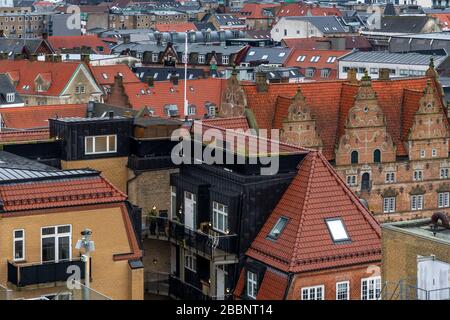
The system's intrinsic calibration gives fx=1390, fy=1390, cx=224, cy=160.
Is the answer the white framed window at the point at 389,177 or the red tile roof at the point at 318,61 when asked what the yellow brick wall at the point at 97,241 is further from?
the red tile roof at the point at 318,61

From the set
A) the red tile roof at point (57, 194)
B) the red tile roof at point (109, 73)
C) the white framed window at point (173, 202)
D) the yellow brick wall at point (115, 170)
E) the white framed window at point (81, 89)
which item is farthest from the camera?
the red tile roof at point (109, 73)

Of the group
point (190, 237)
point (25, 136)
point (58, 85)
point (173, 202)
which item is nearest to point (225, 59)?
point (58, 85)

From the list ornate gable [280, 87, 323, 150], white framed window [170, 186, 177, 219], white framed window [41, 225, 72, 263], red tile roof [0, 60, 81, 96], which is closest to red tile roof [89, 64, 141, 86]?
red tile roof [0, 60, 81, 96]

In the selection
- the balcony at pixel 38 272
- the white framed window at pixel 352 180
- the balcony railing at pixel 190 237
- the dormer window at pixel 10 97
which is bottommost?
the white framed window at pixel 352 180

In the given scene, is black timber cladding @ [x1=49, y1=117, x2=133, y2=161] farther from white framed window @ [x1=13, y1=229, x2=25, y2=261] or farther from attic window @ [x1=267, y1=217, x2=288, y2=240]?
white framed window @ [x1=13, y1=229, x2=25, y2=261]

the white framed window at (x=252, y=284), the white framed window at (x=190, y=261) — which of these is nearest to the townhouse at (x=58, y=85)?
the white framed window at (x=190, y=261)
